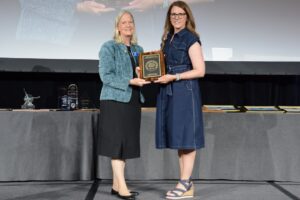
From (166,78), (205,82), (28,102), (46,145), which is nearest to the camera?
(166,78)

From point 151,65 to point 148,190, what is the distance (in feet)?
3.32

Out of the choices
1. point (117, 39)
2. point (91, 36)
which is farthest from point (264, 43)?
point (117, 39)

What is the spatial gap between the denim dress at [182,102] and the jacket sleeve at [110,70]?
304mm

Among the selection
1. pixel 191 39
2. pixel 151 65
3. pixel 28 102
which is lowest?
pixel 28 102

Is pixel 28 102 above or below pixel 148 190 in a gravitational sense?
above

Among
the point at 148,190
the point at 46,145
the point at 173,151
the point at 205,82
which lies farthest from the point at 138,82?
the point at 205,82

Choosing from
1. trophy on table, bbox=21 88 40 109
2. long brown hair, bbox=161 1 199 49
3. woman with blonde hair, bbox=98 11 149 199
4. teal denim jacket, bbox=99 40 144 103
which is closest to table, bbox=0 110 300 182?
trophy on table, bbox=21 88 40 109

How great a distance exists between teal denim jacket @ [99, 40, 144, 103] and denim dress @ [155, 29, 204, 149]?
0.27m

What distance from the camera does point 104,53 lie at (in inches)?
129

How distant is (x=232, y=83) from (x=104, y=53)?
2071 millimetres

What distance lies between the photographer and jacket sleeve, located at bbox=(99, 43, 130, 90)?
3.28 metres

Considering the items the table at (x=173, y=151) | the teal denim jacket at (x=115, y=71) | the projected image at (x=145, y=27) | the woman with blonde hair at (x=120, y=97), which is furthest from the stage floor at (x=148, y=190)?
the projected image at (x=145, y=27)

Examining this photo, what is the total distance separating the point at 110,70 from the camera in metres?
3.29

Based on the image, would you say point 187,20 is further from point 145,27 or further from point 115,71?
point 145,27
